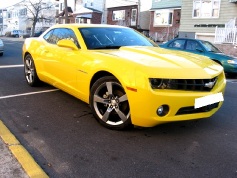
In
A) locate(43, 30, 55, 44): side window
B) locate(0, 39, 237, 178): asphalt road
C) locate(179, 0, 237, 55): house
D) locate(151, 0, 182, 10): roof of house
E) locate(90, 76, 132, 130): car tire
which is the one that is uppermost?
locate(151, 0, 182, 10): roof of house

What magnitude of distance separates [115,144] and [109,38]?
2.09 metres

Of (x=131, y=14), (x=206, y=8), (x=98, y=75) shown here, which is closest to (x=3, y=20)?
(x=131, y=14)

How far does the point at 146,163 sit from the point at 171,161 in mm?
285

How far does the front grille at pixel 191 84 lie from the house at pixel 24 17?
192 feet

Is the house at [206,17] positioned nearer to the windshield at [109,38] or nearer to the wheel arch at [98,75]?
the windshield at [109,38]

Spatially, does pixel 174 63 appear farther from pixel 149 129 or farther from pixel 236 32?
pixel 236 32

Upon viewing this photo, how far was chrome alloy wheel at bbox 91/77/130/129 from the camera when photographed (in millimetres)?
3719

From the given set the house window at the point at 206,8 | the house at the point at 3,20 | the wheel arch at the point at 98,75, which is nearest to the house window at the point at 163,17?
the house window at the point at 206,8

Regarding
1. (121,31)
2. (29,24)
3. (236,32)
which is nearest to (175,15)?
(236,32)

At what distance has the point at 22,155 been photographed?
3027mm

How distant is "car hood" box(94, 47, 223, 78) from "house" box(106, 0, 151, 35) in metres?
31.0

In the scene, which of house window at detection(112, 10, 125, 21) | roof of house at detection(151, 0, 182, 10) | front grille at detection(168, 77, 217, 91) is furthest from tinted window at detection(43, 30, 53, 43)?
house window at detection(112, 10, 125, 21)

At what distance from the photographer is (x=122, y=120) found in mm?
3744

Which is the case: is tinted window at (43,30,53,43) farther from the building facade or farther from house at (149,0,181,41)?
house at (149,0,181,41)
